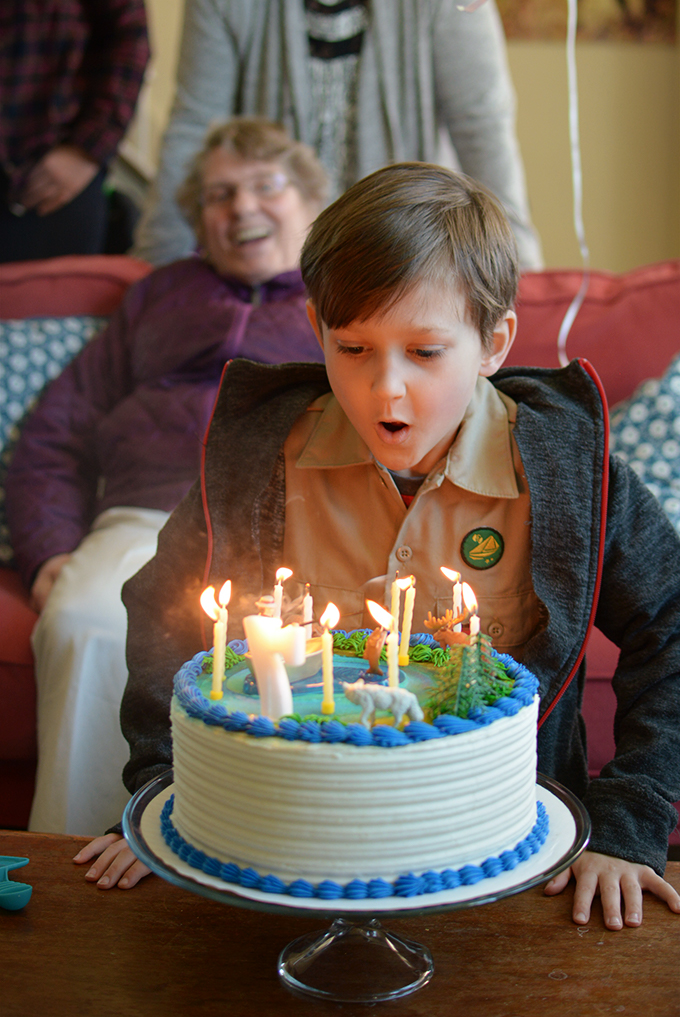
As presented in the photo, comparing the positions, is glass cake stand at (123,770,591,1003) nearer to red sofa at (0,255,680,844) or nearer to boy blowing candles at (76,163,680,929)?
boy blowing candles at (76,163,680,929)

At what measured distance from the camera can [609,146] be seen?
421 cm

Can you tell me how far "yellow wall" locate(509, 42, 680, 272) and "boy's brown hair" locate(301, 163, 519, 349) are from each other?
3.47 metres

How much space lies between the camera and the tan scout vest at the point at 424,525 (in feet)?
3.67

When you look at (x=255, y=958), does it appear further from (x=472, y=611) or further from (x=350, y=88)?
(x=350, y=88)

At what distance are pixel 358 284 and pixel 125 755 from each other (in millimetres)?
941

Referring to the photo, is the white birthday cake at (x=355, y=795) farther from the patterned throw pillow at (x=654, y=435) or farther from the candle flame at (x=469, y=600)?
the patterned throw pillow at (x=654, y=435)

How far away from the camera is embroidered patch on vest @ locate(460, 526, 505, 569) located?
112 centimetres

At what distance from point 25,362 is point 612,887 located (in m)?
1.80

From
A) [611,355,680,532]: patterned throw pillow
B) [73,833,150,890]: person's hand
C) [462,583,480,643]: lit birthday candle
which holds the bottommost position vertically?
[73,833,150,890]: person's hand

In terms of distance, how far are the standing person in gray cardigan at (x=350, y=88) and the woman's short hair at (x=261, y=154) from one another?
0.38m

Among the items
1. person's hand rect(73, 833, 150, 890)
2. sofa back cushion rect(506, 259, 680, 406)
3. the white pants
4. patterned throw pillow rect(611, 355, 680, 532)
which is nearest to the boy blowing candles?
person's hand rect(73, 833, 150, 890)

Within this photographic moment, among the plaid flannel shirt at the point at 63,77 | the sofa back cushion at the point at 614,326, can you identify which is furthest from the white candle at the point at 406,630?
the plaid flannel shirt at the point at 63,77

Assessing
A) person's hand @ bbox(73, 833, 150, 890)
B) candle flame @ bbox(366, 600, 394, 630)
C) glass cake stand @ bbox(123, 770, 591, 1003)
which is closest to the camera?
glass cake stand @ bbox(123, 770, 591, 1003)

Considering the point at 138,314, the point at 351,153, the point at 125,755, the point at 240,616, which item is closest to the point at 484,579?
the point at 240,616
